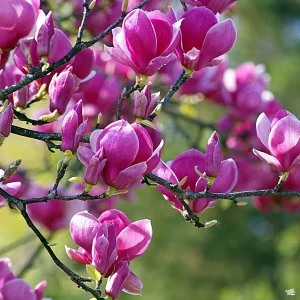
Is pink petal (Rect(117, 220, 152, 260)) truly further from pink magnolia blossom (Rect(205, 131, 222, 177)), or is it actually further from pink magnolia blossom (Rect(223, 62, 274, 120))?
pink magnolia blossom (Rect(223, 62, 274, 120))

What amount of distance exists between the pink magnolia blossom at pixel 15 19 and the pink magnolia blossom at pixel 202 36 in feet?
0.58

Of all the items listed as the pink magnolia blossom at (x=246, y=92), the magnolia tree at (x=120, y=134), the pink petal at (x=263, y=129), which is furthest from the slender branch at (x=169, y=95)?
the pink magnolia blossom at (x=246, y=92)

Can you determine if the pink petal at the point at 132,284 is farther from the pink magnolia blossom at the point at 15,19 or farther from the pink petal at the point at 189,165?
the pink magnolia blossom at the point at 15,19

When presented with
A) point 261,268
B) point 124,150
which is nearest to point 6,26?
point 124,150

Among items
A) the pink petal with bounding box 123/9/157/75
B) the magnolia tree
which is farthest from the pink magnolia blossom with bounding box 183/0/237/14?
the pink petal with bounding box 123/9/157/75

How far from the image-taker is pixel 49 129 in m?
1.36

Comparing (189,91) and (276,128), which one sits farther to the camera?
(189,91)

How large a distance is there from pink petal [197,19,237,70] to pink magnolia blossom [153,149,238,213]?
113 millimetres

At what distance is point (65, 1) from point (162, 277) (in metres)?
3.92

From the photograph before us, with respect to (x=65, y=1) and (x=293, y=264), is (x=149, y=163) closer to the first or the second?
(x=65, y=1)

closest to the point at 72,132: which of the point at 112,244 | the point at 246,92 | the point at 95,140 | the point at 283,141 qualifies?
the point at 95,140

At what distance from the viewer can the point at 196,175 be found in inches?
28.8

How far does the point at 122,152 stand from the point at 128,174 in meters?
0.02

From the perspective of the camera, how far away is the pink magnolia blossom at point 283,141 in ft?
2.20
